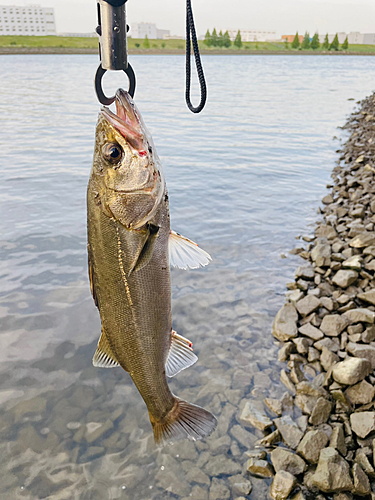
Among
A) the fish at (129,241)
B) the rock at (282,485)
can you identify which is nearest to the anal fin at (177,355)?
the fish at (129,241)

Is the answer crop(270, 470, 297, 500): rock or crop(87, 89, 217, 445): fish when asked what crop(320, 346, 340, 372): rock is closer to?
crop(270, 470, 297, 500): rock

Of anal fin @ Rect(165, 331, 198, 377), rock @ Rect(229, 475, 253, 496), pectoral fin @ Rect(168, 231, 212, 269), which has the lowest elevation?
rock @ Rect(229, 475, 253, 496)

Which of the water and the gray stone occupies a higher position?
the gray stone

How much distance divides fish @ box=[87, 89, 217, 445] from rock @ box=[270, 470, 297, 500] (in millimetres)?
2209

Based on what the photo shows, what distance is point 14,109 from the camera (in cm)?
2495

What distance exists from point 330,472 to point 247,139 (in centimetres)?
1702

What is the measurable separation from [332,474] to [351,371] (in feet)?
3.87

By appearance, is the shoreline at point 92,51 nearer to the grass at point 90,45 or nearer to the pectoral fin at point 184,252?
the grass at point 90,45

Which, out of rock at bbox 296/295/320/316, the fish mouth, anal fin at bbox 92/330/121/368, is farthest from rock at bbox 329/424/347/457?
the fish mouth

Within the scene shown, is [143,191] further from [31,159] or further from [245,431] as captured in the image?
[31,159]

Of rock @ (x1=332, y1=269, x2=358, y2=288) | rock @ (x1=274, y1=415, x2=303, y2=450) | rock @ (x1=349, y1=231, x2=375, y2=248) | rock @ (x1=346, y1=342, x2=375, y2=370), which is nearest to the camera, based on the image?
rock @ (x1=274, y1=415, x2=303, y2=450)

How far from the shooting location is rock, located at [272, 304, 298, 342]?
5662 mm

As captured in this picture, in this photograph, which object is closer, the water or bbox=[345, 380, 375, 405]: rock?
the water

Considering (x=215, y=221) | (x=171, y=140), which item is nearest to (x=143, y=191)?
(x=215, y=221)
